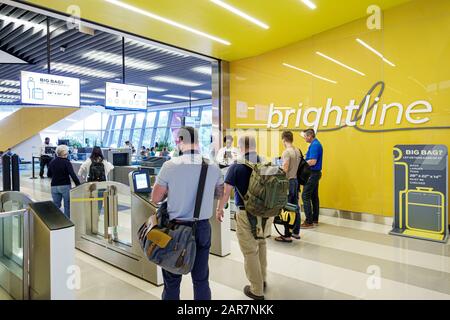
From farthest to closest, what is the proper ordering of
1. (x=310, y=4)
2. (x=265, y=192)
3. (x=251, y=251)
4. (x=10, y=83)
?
(x=10, y=83), (x=310, y=4), (x=251, y=251), (x=265, y=192)

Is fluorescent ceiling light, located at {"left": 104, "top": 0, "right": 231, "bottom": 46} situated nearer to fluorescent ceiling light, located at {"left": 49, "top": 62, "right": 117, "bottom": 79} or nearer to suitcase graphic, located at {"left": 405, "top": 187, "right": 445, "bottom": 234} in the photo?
suitcase graphic, located at {"left": 405, "top": 187, "right": 445, "bottom": 234}

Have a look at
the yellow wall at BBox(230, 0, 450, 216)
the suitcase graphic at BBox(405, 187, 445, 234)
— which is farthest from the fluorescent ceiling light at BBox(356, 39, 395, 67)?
the suitcase graphic at BBox(405, 187, 445, 234)

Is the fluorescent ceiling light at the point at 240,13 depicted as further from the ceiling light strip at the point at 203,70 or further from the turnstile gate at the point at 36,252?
the ceiling light strip at the point at 203,70

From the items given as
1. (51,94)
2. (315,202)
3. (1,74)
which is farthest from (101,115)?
(315,202)

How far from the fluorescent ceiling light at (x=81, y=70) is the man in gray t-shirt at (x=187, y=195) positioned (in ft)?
31.1

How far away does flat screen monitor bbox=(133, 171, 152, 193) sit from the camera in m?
2.99

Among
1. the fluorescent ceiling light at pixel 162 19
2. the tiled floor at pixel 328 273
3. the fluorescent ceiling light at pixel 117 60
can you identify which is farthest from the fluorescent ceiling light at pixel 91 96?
the tiled floor at pixel 328 273

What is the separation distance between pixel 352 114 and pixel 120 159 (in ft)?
19.0

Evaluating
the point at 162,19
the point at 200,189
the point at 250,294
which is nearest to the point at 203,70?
the point at 162,19

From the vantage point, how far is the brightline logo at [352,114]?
4508 millimetres

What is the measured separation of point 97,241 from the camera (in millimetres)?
3627

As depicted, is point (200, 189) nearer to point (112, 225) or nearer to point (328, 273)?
point (328, 273)

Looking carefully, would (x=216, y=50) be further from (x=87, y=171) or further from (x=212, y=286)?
(x=212, y=286)

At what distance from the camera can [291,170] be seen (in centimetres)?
409
